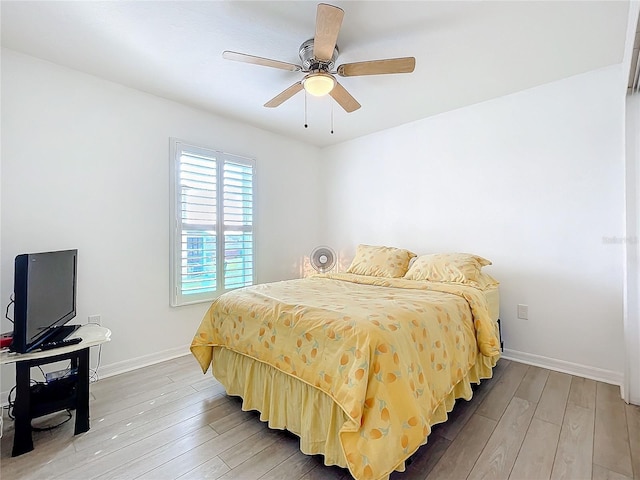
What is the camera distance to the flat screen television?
1679 millimetres

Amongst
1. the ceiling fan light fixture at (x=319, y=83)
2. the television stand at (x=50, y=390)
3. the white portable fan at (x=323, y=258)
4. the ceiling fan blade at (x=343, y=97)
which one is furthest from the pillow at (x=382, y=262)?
the television stand at (x=50, y=390)

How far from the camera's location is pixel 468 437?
175cm

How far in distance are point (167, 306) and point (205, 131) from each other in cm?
184

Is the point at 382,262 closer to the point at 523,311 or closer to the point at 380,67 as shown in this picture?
the point at 523,311

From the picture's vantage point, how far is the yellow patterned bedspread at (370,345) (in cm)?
130

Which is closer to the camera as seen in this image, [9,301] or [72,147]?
[9,301]

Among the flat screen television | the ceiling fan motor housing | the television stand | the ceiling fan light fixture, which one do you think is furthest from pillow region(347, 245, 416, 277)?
the flat screen television

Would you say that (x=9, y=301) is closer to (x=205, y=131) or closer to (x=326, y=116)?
(x=205, y=131)

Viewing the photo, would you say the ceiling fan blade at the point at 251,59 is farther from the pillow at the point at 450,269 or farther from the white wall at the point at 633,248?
the white wall at the point at 633,248

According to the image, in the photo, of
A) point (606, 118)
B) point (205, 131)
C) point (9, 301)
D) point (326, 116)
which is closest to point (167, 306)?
point (9, 301)

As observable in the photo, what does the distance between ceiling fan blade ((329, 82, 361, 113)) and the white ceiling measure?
0.28 meters

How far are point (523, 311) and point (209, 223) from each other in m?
3.18

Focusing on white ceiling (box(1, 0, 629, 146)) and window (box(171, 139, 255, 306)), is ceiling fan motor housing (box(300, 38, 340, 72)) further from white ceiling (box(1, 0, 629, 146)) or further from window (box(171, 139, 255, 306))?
window (box(171, 139, 255, 306))

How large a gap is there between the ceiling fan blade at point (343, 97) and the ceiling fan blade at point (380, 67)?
0.15 meters
